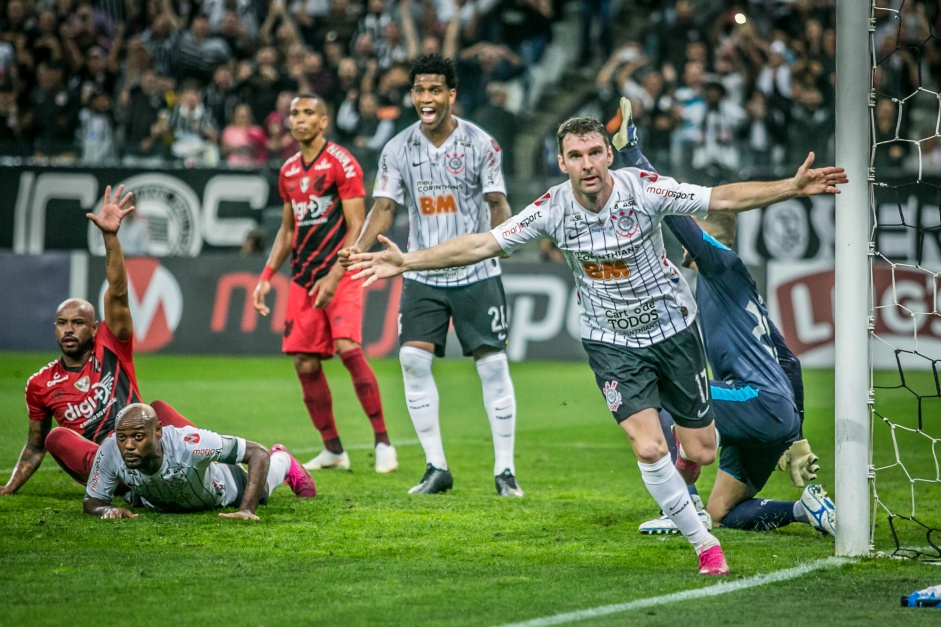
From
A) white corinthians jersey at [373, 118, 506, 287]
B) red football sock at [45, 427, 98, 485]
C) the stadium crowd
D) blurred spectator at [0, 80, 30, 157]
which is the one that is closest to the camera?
red football sock at [45, 427, 98, 485]

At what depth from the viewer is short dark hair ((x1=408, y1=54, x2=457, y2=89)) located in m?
7.96

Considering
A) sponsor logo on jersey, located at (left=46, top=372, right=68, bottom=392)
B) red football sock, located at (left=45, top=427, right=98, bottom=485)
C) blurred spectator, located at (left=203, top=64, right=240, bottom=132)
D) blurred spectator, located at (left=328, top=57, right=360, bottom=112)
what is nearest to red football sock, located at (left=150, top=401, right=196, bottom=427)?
red football sock, located at (left=45, top=427, right=98, bottom=485)

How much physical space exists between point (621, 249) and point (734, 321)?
3.82ft

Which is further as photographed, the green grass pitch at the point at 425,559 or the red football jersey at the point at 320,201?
the red football jersey at the point at 320,201

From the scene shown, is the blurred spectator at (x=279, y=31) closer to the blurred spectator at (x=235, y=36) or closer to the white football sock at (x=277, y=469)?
the blurred spectator at (x=235, y=36)

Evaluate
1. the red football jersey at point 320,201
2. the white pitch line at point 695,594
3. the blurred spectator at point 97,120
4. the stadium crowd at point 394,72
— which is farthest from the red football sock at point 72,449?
the blurred spectator at point 97,120

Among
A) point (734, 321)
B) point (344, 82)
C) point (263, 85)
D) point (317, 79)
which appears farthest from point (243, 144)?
point (734, 321)

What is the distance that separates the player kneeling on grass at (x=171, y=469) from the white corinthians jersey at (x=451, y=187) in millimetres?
1846

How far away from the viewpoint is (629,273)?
5.87m

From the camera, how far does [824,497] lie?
21.3 feet

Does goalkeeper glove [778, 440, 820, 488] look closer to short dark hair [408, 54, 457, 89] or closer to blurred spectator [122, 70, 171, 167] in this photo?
short dark hair [408, 54, 457, 89]

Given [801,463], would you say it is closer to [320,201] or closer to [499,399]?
[499,399]

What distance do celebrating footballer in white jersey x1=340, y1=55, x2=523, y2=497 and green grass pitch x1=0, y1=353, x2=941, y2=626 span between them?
0.60 metres

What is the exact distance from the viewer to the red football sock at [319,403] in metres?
9.05
